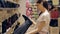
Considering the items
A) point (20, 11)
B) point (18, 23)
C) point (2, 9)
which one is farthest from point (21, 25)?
point (2, 9)

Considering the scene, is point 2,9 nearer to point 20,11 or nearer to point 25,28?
point 20,11

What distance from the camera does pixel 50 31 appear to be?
1.95 m

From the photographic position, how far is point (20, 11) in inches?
74.3

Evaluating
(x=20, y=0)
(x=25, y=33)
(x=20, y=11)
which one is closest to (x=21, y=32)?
(x=25, y=33)

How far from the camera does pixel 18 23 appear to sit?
1.90 meters

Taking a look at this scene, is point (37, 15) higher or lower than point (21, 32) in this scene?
higher

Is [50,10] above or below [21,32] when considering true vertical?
above

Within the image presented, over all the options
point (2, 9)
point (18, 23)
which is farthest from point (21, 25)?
point (2, 9)

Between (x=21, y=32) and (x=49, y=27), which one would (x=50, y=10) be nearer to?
(x=49, y=27)

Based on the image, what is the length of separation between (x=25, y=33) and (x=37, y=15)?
26 cm

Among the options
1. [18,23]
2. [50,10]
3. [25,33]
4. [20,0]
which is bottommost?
[25,33]

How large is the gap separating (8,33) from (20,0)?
420 millimetres

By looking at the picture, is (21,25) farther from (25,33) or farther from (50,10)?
(50,10)

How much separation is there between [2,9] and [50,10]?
59cm
